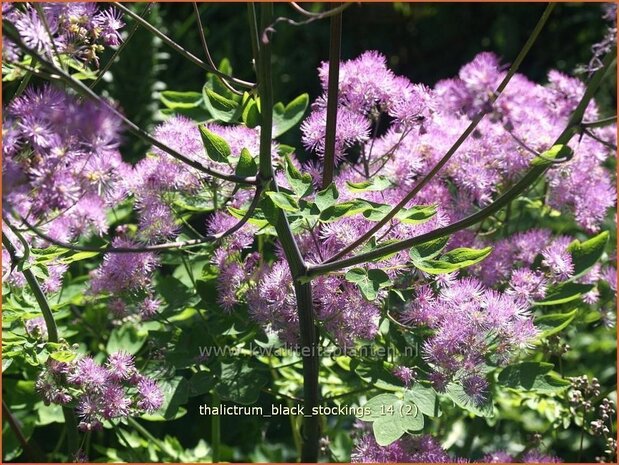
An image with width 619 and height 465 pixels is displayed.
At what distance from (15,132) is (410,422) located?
637 mm

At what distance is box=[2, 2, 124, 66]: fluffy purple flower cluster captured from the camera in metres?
0.99

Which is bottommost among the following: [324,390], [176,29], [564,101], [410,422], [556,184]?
[410,422]

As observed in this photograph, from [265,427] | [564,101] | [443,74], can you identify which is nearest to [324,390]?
[265,427]

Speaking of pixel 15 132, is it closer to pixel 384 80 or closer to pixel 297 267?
pixel 297 267

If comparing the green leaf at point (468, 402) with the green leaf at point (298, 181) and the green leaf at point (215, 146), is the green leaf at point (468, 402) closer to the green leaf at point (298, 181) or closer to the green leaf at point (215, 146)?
the green leaf at point (298, 181)

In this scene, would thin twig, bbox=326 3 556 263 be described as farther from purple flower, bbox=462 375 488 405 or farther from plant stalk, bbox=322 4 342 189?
purple flower, bbox=462 375 488 405

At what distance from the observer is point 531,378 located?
4.24 feet

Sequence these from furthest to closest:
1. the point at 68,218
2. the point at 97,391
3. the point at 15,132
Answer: the point at 68,218
the point at 97,391
the point at 15,132

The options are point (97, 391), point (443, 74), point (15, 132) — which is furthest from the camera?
point (443, 74)

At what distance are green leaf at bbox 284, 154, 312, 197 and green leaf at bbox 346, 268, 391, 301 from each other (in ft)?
0.41

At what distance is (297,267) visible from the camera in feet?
3.89

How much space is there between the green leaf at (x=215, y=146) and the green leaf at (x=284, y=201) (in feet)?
0.38

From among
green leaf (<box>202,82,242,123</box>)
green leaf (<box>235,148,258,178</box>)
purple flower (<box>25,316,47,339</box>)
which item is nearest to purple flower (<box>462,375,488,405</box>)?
green leaf (<box>235,148,258,178</box>)

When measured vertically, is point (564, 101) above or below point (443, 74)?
below
